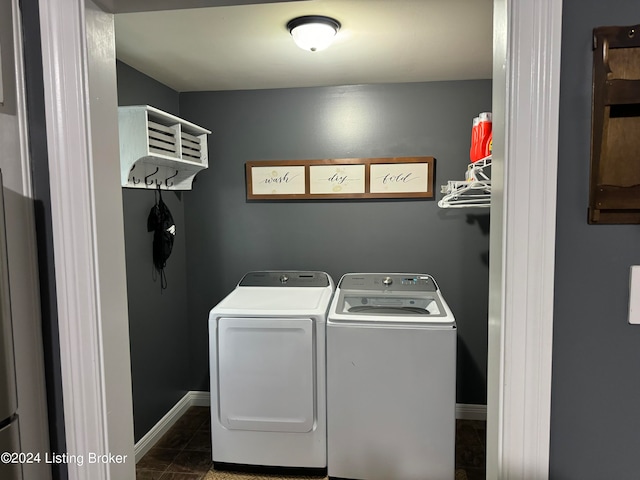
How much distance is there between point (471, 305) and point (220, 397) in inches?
71.5

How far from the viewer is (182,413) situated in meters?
3.15

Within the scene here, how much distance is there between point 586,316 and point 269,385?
183cm

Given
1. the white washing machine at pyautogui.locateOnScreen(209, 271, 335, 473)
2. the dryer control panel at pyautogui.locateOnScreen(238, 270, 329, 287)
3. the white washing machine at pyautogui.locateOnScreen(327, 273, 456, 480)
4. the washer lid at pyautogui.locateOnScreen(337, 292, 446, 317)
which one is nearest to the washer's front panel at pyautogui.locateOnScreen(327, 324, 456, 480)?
the white washing machine at pyautogui.locateOnScreen(327, 273, 456, 480)

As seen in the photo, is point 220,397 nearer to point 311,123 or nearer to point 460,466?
point 460,466

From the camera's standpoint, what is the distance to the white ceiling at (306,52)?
69.8 inches

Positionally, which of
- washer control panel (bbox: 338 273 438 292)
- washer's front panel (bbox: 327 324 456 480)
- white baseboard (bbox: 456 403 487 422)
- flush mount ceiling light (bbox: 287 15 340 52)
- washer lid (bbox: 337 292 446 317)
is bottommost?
white baseboard (bbox: 456 403 487 422)

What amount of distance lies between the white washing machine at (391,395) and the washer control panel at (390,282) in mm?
372

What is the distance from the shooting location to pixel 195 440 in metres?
2.81

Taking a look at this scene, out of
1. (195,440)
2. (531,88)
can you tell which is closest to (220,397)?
(195,440)

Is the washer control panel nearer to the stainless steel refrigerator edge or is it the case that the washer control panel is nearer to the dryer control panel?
the dryer control panel

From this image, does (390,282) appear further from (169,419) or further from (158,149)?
(169,419)

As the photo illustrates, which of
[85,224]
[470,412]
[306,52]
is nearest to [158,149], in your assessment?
[306,52]

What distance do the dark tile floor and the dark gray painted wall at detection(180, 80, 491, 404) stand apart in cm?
33

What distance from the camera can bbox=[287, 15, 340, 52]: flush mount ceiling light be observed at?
72.4 inches
